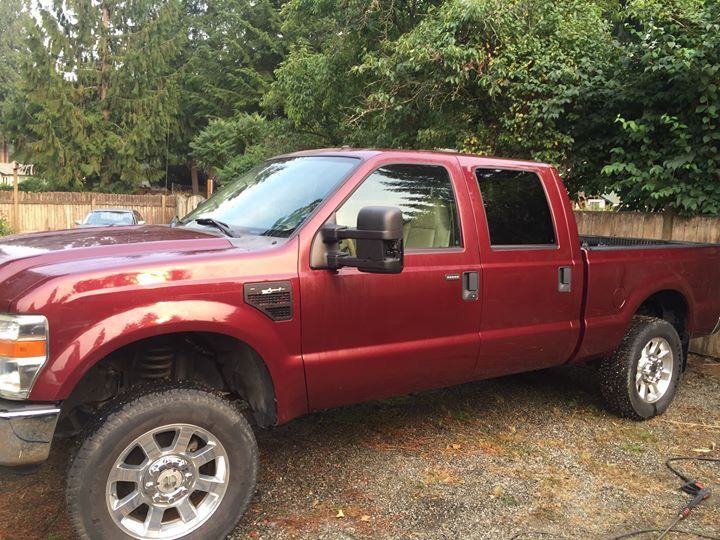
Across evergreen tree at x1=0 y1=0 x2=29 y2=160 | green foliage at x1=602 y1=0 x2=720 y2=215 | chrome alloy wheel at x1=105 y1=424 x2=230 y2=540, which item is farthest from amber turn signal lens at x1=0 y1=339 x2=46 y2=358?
evergreen tree at x1=0 y1=0 x2=29 y2=160

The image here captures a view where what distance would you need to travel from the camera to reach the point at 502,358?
4.05 metres

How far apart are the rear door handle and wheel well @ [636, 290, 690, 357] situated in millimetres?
1255

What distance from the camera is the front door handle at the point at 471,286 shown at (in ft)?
12.4

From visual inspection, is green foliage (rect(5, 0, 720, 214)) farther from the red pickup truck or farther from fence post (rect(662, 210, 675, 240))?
the red pickup truck

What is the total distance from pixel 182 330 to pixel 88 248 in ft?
2.04

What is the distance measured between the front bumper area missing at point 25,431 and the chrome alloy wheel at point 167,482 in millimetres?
312

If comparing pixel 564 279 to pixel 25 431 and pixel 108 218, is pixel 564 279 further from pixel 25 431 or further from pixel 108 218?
pixel 108 218

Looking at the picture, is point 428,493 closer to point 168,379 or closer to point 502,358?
point 502,358

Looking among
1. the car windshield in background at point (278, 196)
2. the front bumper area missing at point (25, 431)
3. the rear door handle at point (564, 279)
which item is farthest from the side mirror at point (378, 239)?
the rear door handle at point (564, 279)

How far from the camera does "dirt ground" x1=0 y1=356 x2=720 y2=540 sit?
323cm

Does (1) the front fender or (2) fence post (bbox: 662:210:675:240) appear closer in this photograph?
(1) the front fender

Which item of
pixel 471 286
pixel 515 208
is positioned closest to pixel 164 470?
pixel 471 286

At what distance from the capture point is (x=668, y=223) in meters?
6.77

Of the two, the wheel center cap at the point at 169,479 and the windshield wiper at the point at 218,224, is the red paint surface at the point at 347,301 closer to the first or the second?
the windshield wiper at the point at 218,224
